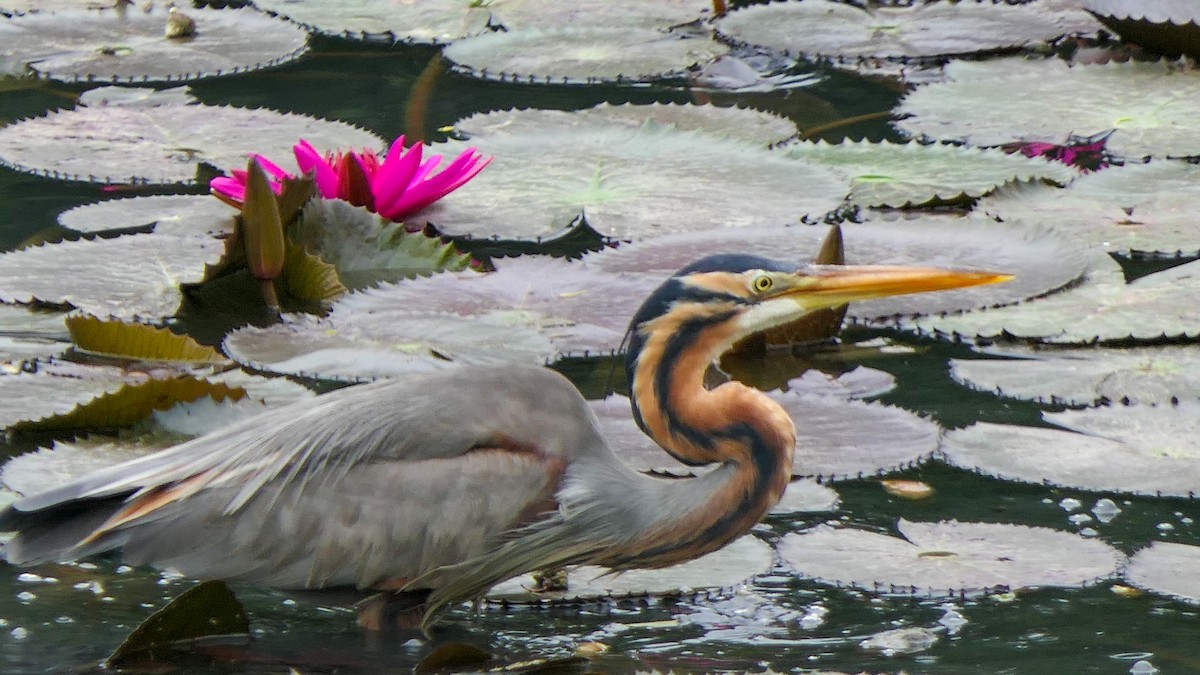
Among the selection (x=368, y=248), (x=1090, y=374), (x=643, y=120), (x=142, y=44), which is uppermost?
(x=142, y=44)

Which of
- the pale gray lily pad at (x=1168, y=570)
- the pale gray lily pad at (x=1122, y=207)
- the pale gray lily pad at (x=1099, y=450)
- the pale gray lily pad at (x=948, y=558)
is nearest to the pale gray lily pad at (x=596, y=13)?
the pale gray lily pad at (x=1122, y=207)

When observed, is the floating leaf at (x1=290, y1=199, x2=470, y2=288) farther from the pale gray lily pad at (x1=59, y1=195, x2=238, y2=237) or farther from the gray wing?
the gray wing

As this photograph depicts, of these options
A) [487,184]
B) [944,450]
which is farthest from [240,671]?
[487,184]

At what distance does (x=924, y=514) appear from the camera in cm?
349

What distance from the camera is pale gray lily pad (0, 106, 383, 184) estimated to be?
521cm

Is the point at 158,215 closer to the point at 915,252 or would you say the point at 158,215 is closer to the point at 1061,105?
the point at 915,252

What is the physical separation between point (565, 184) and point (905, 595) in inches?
85.4

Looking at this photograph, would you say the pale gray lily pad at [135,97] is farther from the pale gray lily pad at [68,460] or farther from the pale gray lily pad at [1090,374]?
the pale gray lily pad at [1090,374]

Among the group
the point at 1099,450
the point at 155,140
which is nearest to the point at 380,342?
the point at 1099,450

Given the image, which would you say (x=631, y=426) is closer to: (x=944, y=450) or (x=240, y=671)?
(x=944, y=450)

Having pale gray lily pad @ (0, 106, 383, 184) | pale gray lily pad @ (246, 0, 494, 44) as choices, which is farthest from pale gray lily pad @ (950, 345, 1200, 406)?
pale gray lily pad @ (246, 0, 494, 44)

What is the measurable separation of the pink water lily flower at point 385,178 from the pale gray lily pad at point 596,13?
1.97 metres

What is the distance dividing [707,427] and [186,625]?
1002 millimetres

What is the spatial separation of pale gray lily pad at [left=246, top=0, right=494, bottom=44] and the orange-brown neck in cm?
367
